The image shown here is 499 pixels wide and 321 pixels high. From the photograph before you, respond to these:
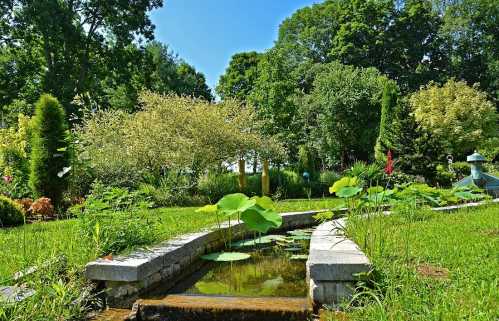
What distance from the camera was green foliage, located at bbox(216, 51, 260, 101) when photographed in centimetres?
2697

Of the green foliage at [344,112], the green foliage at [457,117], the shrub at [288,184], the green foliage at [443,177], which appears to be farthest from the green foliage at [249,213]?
the green foliage at [344,112]

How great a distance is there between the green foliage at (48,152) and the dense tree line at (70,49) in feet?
24.0

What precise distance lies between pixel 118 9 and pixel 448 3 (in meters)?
21.2

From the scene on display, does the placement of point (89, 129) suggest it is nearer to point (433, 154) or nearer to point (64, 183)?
point (64, 183)

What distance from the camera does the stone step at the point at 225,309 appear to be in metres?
2.93

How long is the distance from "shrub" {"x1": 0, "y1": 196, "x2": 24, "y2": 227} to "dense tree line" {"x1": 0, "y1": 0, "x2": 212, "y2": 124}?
9.90 metres

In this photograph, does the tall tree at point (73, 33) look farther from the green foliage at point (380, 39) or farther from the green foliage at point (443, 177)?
the green foliage at point (443, 177)

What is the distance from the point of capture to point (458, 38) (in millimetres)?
26688

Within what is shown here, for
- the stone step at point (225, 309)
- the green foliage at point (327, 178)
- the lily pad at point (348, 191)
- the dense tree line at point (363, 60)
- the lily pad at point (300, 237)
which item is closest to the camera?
the stone step at point (225, 309)

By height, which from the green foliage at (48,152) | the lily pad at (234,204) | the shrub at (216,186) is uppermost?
the green foliage at (48,152)

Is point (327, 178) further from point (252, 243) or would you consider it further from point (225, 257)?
point (225, 257)

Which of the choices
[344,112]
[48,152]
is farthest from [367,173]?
[344,112]

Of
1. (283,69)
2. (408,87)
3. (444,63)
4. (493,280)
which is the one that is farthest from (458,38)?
(493,280)

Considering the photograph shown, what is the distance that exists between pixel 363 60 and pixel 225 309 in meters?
25.1
